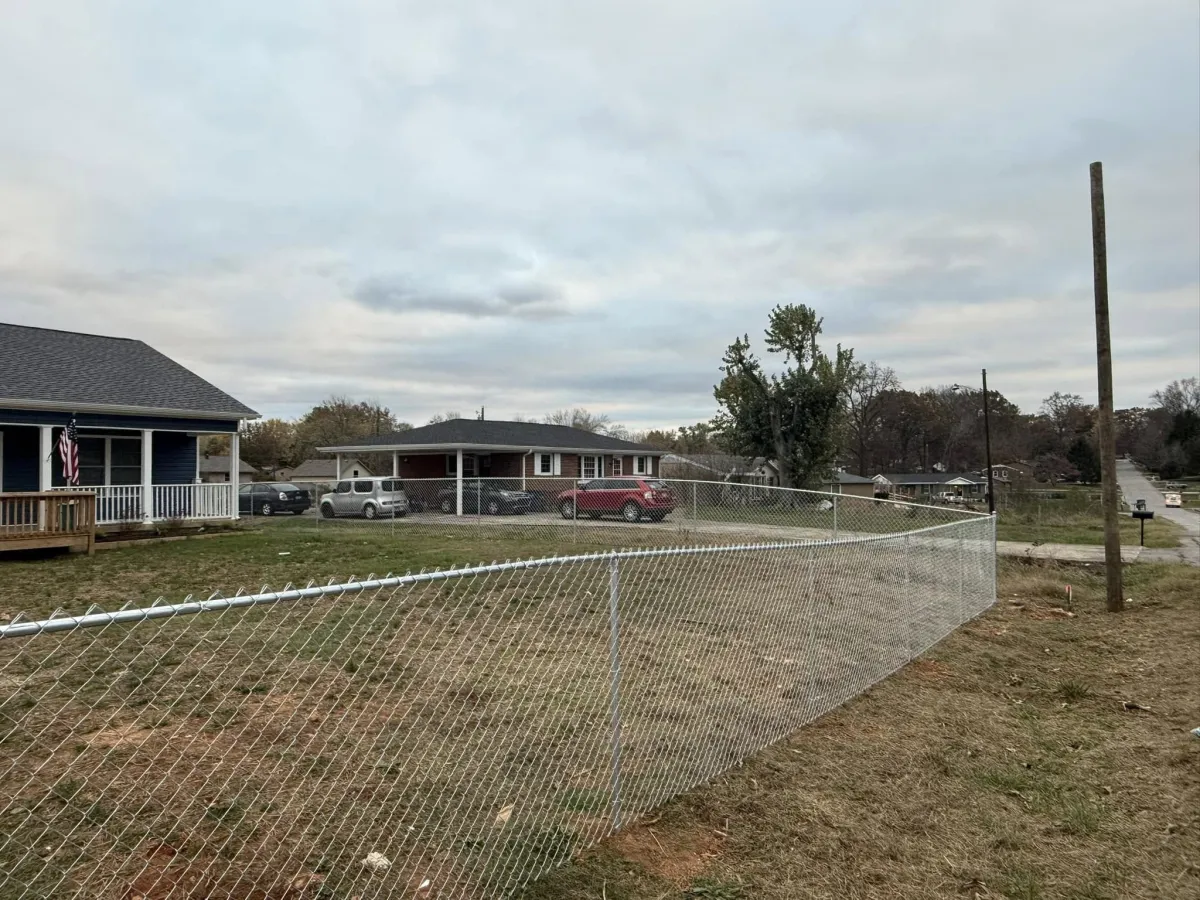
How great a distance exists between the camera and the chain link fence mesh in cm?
311

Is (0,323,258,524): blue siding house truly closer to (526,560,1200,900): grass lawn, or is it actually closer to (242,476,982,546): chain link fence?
(242,476,982,546): chain link fence

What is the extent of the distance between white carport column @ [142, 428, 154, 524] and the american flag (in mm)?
1319

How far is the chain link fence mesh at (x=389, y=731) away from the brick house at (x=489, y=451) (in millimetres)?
20912

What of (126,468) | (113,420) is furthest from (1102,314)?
(126,468)

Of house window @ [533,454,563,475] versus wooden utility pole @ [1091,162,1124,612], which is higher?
wooden utility pole @ [1091,162,1124,612]

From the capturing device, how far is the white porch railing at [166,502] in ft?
53.0

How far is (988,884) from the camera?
3441 mm

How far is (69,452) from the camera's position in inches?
617

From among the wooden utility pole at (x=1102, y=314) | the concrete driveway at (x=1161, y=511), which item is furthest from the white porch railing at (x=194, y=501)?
the concrete driveway at (x=1161, y=511)

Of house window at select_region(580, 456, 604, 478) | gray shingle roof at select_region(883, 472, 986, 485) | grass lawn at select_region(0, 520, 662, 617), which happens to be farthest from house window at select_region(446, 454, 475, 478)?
gray shingle roof at select_region(883, 472, 986, 485)

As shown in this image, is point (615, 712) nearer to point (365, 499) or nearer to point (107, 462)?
point (107, 462)

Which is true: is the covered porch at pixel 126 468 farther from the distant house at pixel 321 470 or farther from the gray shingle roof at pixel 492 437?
the distant house at pixel 321 470

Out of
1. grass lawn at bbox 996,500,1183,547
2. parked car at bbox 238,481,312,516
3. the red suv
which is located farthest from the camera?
parked car at bbox 238,481,312,516

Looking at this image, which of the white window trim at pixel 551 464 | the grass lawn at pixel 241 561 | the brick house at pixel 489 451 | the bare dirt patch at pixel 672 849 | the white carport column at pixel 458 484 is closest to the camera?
the bare dirt patch at pixel 672 849
